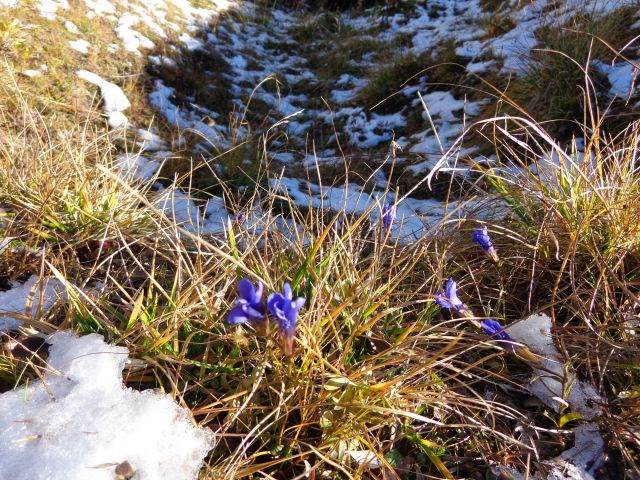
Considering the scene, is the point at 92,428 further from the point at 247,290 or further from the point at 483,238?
the point at 483,238

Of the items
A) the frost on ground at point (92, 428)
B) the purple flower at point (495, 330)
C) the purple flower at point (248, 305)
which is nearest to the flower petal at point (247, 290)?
the purple flower at point (248, 305)

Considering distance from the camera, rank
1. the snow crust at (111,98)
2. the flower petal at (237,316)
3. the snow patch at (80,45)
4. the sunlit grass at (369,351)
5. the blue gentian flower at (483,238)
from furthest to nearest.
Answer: the snow patch at (80,45), the snow crust at (111,98), the blue gentian flower at (483,238), the sunlit grass at (369,351), the flower petal at (237,316)

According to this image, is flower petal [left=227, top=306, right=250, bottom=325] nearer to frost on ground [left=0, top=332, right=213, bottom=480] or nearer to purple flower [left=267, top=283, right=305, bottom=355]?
purple flower [left=267, top=283, right=305, bottom=355]

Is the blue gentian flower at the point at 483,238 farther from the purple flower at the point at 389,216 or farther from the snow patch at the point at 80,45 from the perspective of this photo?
the snow patch at the point at 80,45

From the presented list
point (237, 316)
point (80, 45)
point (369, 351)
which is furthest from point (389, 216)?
point (80, 45)

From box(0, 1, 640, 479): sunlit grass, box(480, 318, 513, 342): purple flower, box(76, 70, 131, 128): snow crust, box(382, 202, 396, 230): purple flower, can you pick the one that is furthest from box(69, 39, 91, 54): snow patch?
box(480, 318, 513, 342): purple flower

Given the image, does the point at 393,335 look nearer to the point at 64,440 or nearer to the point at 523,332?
the point at 523,332

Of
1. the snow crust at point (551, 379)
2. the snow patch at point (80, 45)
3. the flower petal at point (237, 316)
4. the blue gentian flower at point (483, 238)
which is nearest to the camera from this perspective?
the flower petal at point (237, 316)
